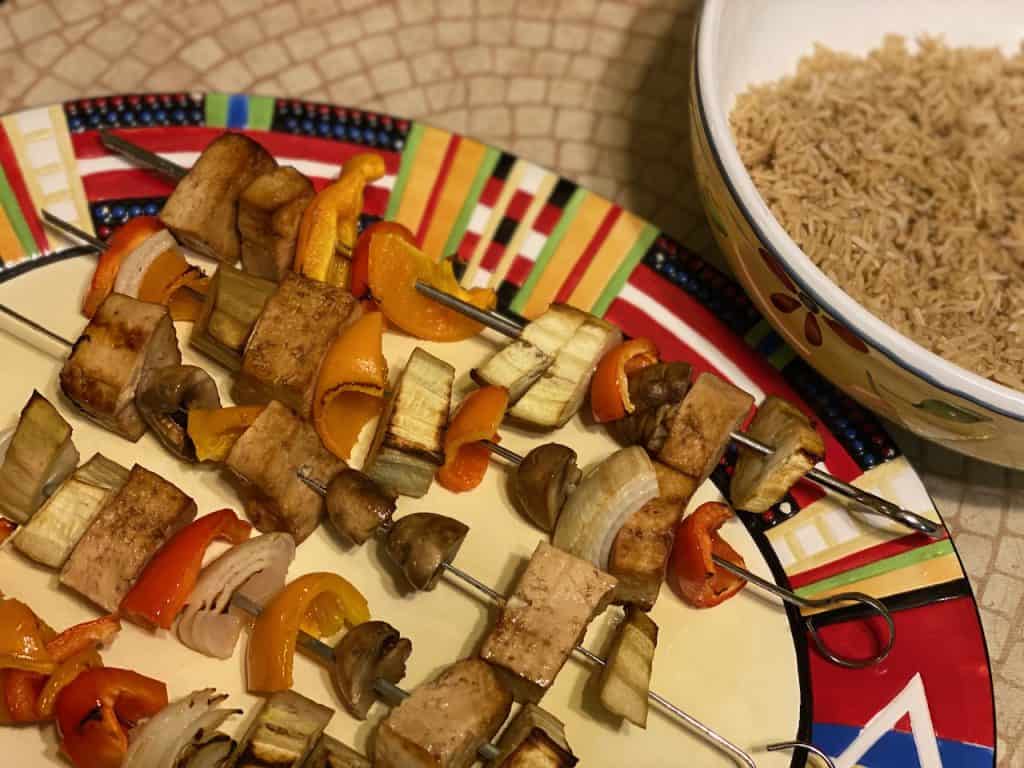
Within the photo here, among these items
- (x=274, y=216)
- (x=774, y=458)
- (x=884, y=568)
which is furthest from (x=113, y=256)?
(x=884, y=568)

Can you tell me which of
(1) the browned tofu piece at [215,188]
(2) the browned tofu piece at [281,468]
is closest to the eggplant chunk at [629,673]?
(2) the browned tofu piece at [281,468]

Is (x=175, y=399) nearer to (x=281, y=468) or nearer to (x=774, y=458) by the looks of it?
(x=281, y=468)

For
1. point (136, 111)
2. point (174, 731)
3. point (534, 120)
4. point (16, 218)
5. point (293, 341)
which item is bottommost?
point (174, 731)

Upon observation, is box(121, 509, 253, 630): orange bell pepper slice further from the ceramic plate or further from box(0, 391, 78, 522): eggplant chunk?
Result: box(0, 391, 78, 522): eggplant chunk

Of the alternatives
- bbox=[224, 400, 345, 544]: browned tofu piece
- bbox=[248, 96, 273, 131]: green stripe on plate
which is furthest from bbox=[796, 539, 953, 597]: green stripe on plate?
bbox=[248, 96, 273, 131]: green stripe on plate

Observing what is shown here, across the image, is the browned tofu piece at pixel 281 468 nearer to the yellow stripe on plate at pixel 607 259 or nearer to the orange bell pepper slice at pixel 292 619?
the orange bell pepper slice at pixel 292 619

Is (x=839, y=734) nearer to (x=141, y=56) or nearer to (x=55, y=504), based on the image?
(x=55, y=504)
